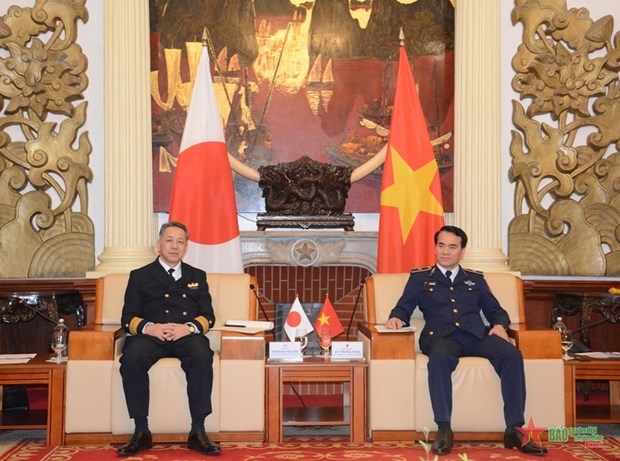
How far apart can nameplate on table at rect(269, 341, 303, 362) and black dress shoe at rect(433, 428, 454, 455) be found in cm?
93

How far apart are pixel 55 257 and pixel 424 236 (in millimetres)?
3172

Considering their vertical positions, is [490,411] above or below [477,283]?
below

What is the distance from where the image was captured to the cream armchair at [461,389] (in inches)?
187

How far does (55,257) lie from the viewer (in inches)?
284

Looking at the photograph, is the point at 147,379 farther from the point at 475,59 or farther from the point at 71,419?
the point at 475,59

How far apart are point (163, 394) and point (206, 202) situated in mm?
2056

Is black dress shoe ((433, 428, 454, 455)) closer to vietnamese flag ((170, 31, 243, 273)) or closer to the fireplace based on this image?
vietnamese flag ((170, 31, 243, 273))

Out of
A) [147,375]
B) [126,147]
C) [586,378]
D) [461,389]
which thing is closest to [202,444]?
[147,375]

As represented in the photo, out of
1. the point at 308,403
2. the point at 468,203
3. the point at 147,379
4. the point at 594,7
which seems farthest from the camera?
the point at 594,7

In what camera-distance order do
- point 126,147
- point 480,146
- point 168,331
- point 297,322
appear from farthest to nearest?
point 480,146 < point 126,147 < point 297,322 < point 168,331

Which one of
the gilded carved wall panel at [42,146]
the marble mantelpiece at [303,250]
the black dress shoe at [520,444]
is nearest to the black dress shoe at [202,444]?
the black dress shoe at [520,444]

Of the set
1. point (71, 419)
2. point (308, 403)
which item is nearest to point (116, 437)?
point (71, 419)

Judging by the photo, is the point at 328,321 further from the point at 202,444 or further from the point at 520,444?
the point at 520,444

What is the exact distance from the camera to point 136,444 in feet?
14.9
